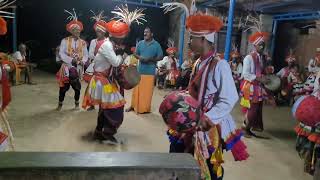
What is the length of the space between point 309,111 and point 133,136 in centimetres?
289

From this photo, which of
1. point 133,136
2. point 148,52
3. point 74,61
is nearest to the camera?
point 133,136

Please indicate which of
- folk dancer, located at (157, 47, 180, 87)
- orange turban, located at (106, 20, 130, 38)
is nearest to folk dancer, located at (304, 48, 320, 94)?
orange turban, located at (106, 20, 130, 38)

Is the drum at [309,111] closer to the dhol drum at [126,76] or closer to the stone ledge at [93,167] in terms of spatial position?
the stone ledge at [93,167]

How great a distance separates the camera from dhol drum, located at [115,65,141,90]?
4695mm

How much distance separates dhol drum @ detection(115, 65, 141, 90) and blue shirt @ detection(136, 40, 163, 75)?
198cm

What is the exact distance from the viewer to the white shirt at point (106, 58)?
14.6ft

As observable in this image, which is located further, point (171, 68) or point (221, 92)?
point (171, 68)

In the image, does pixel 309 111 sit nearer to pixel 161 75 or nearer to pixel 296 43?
pixel 161 75

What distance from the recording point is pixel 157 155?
1959mm

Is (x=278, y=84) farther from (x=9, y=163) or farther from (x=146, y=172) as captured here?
(x=9, y=163)

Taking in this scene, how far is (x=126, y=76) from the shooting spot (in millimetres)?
4719

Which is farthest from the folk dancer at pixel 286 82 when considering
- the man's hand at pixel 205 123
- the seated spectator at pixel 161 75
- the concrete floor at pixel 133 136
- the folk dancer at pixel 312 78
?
the man's hand at pixel 205 123

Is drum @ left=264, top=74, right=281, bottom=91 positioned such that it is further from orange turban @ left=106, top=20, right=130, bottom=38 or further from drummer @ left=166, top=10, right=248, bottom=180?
drummer @ left=166, top=10, right=248, bottom=180

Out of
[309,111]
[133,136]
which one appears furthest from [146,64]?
[309,111]
